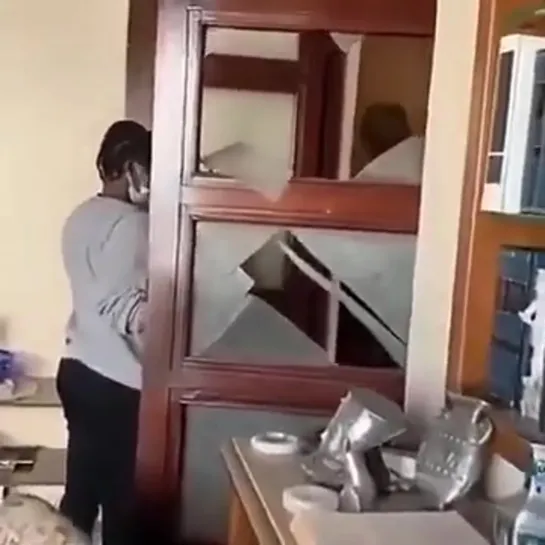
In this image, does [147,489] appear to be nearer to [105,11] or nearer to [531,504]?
[531,504]

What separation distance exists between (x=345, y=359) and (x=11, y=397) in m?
1.15

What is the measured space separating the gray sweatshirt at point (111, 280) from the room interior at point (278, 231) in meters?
0.35

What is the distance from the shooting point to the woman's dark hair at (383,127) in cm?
212

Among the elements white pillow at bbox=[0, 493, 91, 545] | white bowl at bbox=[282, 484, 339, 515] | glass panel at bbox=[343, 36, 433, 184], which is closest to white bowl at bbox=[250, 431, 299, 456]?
white bowl at bbox=[282, 484, 339, 515]

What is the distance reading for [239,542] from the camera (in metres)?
1.75

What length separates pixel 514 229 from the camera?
1716 millimetres

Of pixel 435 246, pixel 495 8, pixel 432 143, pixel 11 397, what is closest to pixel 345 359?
pixel 435 246

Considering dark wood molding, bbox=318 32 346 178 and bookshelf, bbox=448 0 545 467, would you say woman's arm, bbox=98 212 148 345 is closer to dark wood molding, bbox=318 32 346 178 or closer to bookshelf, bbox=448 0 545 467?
dark wood molding, bbox=318 32 346 178

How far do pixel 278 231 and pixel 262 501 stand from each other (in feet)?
2.25

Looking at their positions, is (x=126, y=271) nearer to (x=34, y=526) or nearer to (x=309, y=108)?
(x=309, y=108)

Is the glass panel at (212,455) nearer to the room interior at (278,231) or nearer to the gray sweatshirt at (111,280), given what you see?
the room interior at (278,231)

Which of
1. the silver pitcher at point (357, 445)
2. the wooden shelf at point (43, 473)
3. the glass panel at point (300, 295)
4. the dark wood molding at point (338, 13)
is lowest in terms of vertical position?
the wooden shelf at point (43, 473)

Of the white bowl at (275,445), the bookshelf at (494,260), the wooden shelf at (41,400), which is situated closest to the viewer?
the bookshelf at (494,260)

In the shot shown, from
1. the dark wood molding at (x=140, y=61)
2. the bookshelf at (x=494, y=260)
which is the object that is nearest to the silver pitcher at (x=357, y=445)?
the bookshelf at (x=494, y=260)
